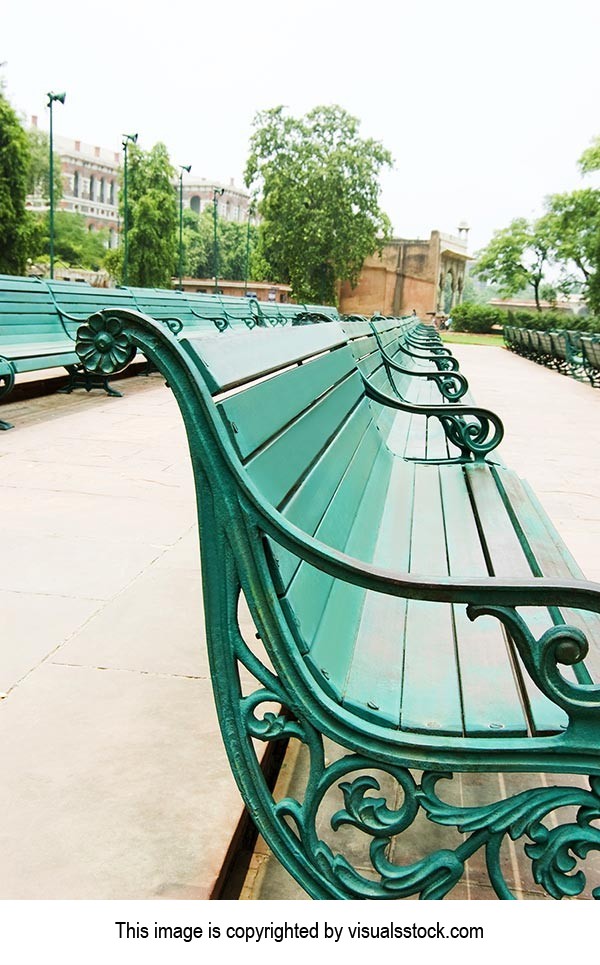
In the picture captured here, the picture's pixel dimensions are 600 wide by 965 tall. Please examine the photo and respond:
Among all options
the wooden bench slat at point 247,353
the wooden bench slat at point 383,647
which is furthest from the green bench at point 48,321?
the wooden bench slat at point 383,647

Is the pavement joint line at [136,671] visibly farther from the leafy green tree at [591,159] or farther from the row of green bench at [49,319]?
the leafy green tree at [591,159]

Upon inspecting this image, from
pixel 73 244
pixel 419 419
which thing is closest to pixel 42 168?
pixel 73 244

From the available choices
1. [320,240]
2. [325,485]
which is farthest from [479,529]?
[320,240]

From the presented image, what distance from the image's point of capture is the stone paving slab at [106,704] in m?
1.65

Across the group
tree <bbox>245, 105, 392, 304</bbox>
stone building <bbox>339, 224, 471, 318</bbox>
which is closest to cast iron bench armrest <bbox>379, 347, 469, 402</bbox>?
tree <bbox>245, 105, 392, 304</bbox>

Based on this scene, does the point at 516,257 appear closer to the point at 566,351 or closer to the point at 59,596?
the point at 566,351

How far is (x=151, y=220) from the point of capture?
159 ft

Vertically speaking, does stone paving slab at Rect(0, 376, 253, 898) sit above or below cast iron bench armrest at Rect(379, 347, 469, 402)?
below

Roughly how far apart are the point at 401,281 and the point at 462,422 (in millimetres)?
54824

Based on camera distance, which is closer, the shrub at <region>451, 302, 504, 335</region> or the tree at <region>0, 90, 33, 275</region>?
the tree at <region>0, 90, 33, 275</region>

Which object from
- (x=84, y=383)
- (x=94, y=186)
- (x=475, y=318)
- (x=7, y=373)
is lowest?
(x=84, y=383)

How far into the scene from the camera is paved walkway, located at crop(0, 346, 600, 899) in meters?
1.67

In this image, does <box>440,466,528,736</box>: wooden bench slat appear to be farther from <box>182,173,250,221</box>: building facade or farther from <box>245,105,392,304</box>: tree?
<box>182,173,250,221</box>: building facade

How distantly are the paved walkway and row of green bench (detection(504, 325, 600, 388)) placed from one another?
1094 cm
